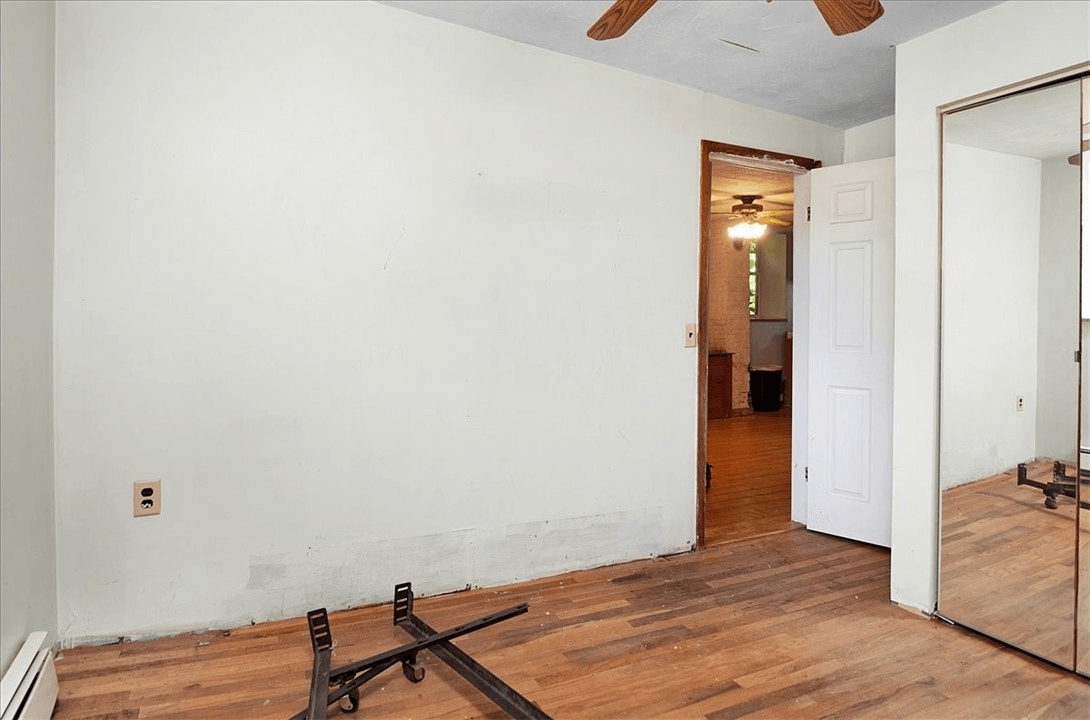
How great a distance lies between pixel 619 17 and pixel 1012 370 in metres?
1.95

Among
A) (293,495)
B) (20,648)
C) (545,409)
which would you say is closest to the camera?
(20,648)

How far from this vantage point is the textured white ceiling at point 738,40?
2.56 metres

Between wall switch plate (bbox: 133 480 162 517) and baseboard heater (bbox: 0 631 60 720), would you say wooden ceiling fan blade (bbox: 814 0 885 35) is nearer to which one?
wall switch plate (bbox: 133 480 162 517)

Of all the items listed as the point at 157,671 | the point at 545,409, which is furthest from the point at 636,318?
the point at 157,671

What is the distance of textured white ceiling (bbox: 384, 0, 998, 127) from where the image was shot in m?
2.56

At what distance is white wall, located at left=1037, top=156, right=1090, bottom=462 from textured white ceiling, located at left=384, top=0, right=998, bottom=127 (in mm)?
786

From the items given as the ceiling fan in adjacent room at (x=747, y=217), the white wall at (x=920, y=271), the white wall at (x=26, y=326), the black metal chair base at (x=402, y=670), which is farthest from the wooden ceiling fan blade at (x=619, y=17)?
the ceiling fan in adjacent room at (x=747, y=217)

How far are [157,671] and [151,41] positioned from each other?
2195 mm

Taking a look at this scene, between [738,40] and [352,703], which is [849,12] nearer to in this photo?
[738,40]

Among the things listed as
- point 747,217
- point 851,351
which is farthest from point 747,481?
point 747,217

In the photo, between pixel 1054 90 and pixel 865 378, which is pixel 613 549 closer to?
pixel 865 378

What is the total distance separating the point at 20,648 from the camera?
1.94 meters

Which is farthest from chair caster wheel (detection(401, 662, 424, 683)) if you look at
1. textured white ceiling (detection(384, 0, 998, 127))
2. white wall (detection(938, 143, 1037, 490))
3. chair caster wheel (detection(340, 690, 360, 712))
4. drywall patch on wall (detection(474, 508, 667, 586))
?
textured white ceiling (detection(384, 0, 998, 127))

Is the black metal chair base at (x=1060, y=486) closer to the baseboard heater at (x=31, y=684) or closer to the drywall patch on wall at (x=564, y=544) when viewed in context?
the drywall patch on wall at (x=564, y=544)
